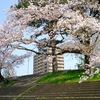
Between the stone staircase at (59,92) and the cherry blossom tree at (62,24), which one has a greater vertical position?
the cherry blossom tree at (62,24)

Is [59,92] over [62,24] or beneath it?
beneath

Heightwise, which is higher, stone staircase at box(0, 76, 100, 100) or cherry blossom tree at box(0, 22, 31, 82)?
cherry blossom tree at box(0, 22, 31, 82)

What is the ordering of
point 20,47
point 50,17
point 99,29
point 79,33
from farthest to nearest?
point 20,47 < point 50,17 < point 79,33 < point 99,29

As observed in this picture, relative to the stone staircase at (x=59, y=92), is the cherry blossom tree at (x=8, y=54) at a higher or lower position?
higher

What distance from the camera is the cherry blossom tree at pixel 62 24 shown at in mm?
21827

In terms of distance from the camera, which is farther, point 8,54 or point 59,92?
point 8,54

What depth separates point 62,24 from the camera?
72.0 ft

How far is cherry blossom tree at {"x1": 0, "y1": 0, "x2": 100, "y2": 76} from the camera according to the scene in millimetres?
21827

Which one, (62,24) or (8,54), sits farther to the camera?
(8,54)

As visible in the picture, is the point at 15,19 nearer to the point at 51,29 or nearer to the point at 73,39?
the point at 51,29

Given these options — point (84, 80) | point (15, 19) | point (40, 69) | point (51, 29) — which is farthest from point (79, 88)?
point (40, 69)

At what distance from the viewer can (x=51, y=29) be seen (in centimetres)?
2366

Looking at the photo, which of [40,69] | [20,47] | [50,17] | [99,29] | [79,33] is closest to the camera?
[99,29]

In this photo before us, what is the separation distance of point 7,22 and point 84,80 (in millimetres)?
8231
